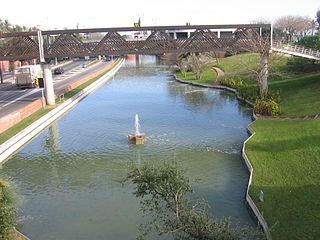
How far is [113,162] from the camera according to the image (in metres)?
28.9

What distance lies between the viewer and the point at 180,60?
80.5m

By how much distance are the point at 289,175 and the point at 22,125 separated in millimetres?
27196

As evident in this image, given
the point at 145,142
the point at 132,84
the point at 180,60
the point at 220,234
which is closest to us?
the point at 220,234

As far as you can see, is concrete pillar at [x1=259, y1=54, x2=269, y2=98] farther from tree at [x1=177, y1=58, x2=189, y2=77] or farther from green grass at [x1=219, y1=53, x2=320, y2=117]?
tree at [x1=177, y1=58, x2=189, y2=77]

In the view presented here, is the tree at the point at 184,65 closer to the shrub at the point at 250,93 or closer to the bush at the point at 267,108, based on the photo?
the shrub at the point at 250,93

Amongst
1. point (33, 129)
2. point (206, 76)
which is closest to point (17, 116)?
point (33, 129)

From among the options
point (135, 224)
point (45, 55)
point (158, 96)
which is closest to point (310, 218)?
point (135, 224)

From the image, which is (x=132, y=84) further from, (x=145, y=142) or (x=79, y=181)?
(x=79, y=181)

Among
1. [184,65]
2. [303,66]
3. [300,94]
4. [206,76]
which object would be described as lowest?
[206,76]

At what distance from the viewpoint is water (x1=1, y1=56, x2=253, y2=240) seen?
2047cm

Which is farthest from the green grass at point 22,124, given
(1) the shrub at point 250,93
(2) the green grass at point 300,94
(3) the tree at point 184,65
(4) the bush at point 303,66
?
(4) the bush at point 303,66

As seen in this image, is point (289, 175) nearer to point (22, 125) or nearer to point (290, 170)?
point (290, 170)

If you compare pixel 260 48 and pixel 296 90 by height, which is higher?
pixel 260 48

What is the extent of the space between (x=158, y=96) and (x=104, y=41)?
16637 millimetres
